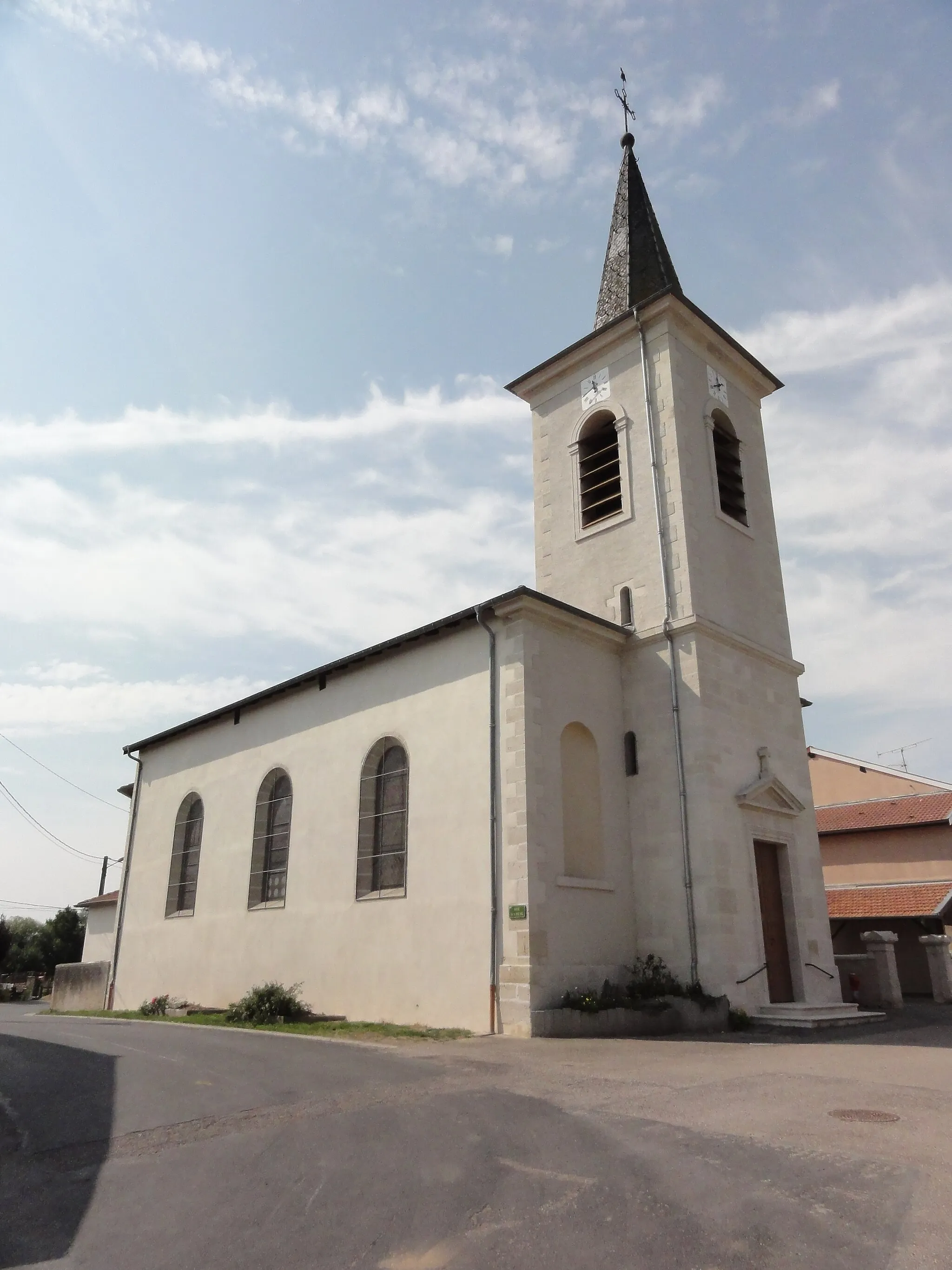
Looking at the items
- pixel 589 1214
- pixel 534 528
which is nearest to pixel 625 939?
pixel 534 528

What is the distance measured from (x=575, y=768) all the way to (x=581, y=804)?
574 millimetres

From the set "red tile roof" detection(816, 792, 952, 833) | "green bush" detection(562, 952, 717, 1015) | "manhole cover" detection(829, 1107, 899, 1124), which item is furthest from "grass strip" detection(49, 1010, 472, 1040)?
"red tile roof" detection(816, 792, 952, 833)

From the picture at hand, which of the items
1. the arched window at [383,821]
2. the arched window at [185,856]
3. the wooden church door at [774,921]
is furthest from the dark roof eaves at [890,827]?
the arched window at [185,856]

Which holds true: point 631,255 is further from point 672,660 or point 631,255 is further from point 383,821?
point 383,821

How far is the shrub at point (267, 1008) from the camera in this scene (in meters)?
14.5

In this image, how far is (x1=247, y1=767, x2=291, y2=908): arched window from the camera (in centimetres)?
1800

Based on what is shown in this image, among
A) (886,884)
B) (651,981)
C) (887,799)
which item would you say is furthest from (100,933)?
(887,799)

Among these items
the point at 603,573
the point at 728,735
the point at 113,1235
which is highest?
the point at 603,573

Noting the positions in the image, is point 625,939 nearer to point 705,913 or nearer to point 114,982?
point 705,913

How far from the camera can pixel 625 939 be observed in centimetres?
1397

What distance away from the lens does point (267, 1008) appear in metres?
14.5

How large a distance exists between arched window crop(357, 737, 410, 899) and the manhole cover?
9.18 m

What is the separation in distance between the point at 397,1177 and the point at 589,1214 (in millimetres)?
1189

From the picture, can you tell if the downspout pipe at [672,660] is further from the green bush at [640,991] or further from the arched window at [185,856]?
the arched window at [185,856]
